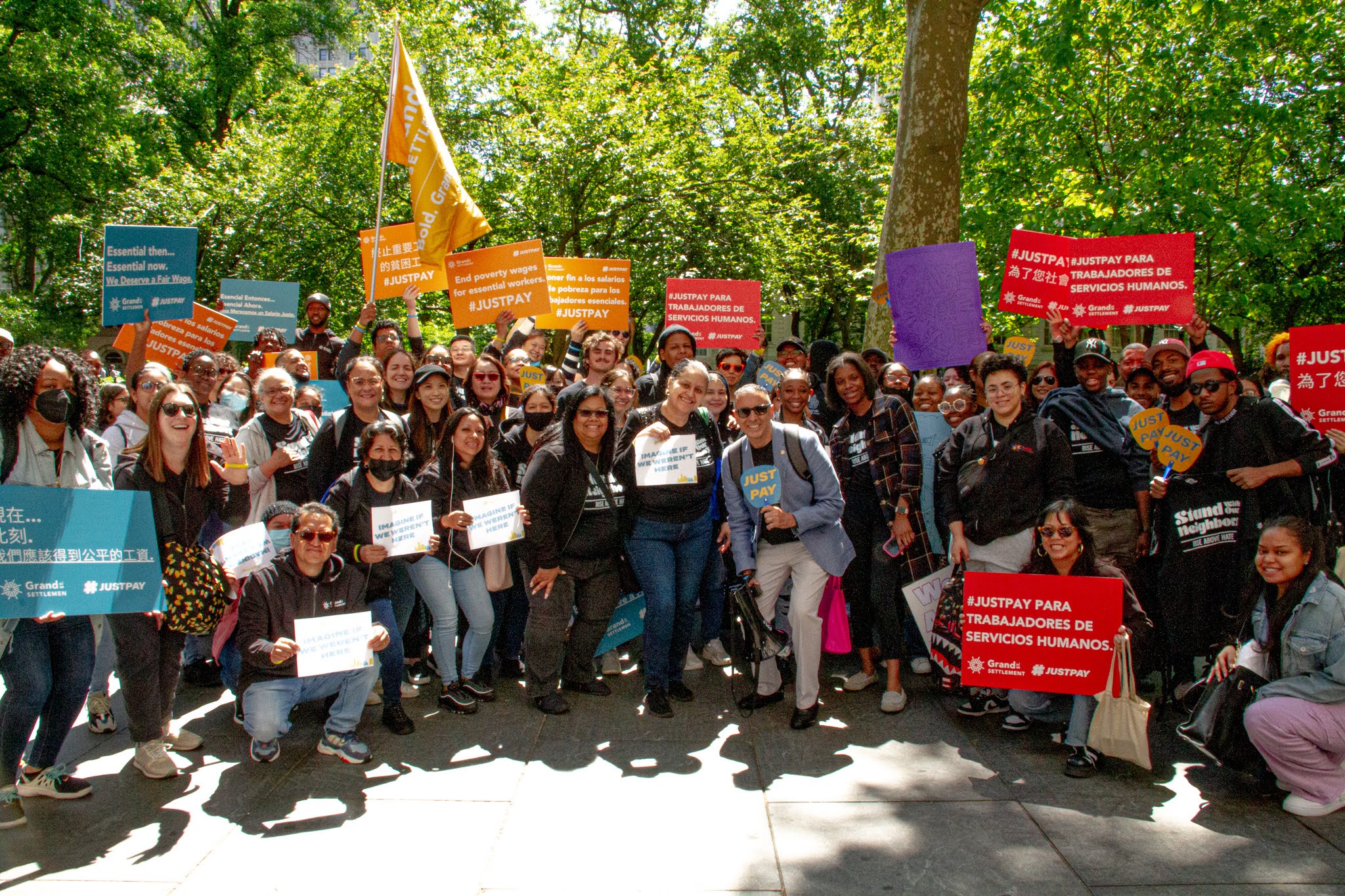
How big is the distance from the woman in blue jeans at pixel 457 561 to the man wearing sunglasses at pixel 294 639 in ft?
1.90

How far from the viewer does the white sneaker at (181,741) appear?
477 centimetres

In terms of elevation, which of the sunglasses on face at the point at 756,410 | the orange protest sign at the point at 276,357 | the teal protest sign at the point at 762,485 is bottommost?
the teal protest sign at the point at 762,485

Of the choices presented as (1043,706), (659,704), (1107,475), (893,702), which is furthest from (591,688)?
(1107,475)

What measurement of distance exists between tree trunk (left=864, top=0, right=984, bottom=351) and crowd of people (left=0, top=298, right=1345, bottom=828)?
3571 millimetres

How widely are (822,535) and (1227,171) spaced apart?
14.2 meters

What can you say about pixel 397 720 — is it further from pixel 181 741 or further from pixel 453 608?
pixel 181 741

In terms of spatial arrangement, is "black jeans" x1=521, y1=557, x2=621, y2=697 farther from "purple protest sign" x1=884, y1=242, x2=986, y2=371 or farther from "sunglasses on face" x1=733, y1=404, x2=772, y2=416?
"purple protest sign" x1=884, y1=242, x2=986, y2=371

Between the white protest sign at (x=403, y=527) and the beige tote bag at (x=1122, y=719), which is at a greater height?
the white protest sign at (x=403, y=527)

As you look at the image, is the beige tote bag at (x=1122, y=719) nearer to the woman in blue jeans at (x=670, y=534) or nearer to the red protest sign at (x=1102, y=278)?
the woman in blue jeans at (x=670, y=534)

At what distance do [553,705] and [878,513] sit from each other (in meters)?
2.22

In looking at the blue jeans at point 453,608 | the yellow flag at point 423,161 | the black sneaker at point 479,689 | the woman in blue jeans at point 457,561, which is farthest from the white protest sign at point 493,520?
the yellow flag at point 423,161

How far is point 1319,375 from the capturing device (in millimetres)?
5391

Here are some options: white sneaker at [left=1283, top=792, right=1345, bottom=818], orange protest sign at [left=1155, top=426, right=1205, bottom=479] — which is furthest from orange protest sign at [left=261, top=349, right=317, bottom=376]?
white sneaker at [left=1283, top=792, right=1345, bottom=818]

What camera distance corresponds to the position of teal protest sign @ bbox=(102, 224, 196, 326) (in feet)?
21.5
